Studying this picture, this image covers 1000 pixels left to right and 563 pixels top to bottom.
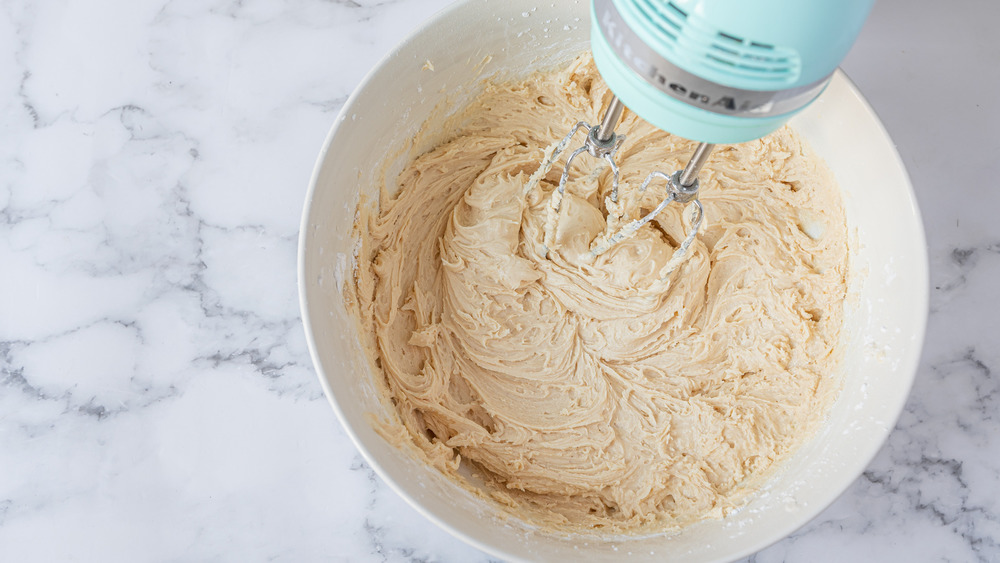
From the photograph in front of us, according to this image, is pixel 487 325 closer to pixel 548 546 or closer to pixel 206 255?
pixel 548 546

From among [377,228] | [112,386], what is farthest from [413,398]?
[112,386]

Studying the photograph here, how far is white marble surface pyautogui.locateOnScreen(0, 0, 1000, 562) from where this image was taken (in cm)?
175

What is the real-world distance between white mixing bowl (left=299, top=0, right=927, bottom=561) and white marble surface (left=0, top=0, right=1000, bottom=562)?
1.02ft

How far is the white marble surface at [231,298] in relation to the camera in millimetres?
1745

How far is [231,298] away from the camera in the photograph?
180 cm

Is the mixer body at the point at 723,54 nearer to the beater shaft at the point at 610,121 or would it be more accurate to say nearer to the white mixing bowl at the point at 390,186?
the beater shaft at the point at 610,121

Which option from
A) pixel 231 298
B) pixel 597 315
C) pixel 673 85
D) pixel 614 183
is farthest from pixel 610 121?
pixel 231 298

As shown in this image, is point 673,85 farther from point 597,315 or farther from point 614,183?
point 597,315

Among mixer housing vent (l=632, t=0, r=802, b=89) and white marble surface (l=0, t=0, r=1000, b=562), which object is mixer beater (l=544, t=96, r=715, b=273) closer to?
mixer housing vent (l=632, t=0, r=802, b=89)

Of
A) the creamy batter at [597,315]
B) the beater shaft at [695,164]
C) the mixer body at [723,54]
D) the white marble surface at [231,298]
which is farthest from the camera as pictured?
the white marble surface at [231,298]

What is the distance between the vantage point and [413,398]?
1613 millimetres

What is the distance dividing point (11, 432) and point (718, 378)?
1.84m

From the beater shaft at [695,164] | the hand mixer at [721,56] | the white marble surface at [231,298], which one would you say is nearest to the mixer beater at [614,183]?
the beater shaft at [695,164]

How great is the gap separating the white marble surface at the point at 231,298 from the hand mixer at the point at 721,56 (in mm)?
1071
